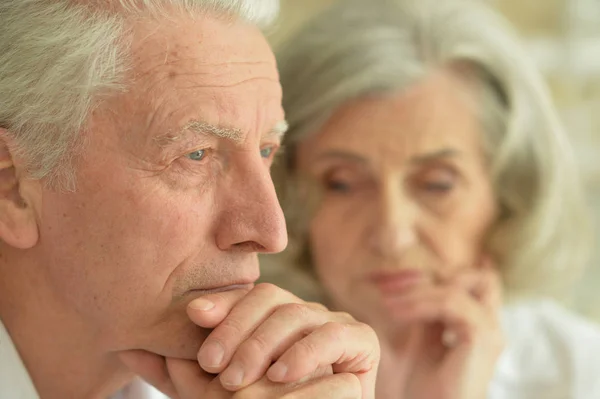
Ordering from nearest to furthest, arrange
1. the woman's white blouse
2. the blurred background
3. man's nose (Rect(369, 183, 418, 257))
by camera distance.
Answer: man's nose (Rect(369, 183, 418, 257)) < the woman's white blouse < the blurred background

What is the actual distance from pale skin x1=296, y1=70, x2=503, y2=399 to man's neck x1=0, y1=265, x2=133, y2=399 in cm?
69

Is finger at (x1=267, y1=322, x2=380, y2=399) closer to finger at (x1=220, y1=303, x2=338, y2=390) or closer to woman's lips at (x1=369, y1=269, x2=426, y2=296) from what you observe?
finger at (x1=220, y1=303, x2=338, y2=390)

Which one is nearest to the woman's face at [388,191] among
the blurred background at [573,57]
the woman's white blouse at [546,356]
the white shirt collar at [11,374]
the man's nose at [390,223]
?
the man's nose at [390,223]

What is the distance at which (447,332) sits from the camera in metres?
1.88

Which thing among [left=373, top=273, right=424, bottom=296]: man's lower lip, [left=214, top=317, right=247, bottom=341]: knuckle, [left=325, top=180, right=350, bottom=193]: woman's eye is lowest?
[left=373, top=273, right=424, bottom=296]: man's lower lip

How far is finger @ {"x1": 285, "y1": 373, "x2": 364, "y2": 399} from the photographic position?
1.00 metres

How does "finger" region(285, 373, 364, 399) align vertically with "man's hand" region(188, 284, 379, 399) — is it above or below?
below

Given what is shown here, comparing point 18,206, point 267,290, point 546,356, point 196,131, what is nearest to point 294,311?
point 267,290

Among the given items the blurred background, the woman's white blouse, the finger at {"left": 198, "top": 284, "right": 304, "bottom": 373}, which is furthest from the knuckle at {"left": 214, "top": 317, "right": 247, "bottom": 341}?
the blurred background

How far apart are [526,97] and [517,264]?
432mm

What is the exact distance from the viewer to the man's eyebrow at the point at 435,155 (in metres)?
1.78

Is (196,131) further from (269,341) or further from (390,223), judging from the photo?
(390,223)

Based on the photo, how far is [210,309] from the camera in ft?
3.34

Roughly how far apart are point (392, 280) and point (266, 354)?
0.82m
